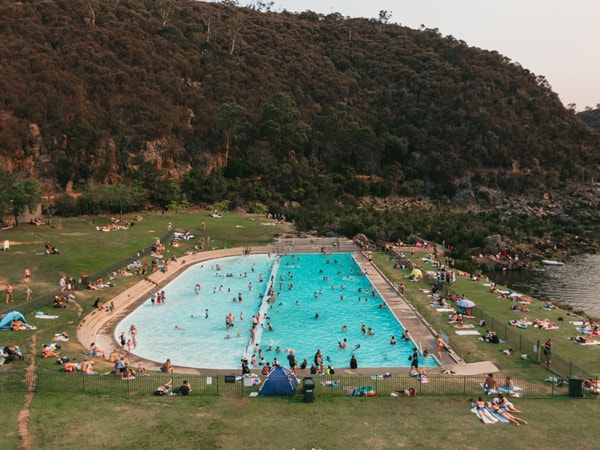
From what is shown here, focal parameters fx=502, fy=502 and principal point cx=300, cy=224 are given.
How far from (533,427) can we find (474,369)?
632 cm

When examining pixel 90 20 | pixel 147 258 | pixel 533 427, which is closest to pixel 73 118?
pixel 90 20

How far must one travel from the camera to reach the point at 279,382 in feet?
64.7

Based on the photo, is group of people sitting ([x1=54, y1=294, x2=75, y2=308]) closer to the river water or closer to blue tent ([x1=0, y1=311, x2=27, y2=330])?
blue tent ([x1=0, y1=311, x2=27, y2=330])

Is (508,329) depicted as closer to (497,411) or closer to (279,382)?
(497,411)

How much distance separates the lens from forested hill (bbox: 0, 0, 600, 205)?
79625mm

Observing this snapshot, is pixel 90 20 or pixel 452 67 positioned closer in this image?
pixel 90 20

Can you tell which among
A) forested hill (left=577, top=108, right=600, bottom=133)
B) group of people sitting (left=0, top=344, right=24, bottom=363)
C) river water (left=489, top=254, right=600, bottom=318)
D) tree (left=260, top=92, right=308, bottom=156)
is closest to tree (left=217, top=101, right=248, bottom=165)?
tree (left=260, top=92, right=308, bottom=156)

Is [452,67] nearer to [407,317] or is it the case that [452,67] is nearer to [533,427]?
[407,317]

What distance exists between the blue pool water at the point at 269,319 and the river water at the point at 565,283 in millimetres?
16423

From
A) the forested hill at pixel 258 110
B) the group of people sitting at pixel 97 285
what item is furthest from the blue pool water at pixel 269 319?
the forested hill at pixel 258 110

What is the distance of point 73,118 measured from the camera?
3120 inches

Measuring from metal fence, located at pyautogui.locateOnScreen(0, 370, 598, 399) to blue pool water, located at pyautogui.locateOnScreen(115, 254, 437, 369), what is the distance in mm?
5024

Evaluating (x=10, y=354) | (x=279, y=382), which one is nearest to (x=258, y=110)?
(x=10, y=354)

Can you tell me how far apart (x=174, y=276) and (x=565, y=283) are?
127 ft
